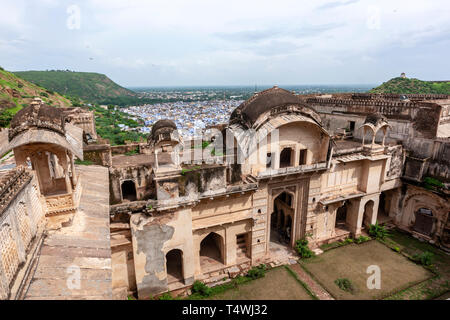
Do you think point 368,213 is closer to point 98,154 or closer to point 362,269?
point 362,269

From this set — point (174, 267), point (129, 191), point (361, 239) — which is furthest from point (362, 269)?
point (129, 191)

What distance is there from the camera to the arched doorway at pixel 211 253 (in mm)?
13852

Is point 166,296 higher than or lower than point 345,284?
higher

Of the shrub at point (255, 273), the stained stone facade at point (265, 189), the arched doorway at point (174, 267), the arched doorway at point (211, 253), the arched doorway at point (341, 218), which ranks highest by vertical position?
the stained stone facade at point (265, 189)

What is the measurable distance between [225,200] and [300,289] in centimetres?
584

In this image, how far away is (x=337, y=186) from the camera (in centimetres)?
1595

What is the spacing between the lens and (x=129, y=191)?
40.6 ft

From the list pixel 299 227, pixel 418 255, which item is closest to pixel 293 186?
pixel 299 227

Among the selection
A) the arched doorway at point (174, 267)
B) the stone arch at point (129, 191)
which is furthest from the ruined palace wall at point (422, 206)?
the stone arch at point (129, 191)

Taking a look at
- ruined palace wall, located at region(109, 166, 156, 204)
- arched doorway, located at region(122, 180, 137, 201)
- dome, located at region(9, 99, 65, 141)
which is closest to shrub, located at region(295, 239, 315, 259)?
ruined palace wall, located at region(109, 166, 156, 204)

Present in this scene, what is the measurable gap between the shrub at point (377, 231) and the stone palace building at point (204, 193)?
0.47 metres

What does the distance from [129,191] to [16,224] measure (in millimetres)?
8119

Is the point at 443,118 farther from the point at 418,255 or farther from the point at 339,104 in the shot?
the point at 418,255

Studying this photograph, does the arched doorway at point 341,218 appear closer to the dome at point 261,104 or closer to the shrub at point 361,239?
the shrub at point 361,239
